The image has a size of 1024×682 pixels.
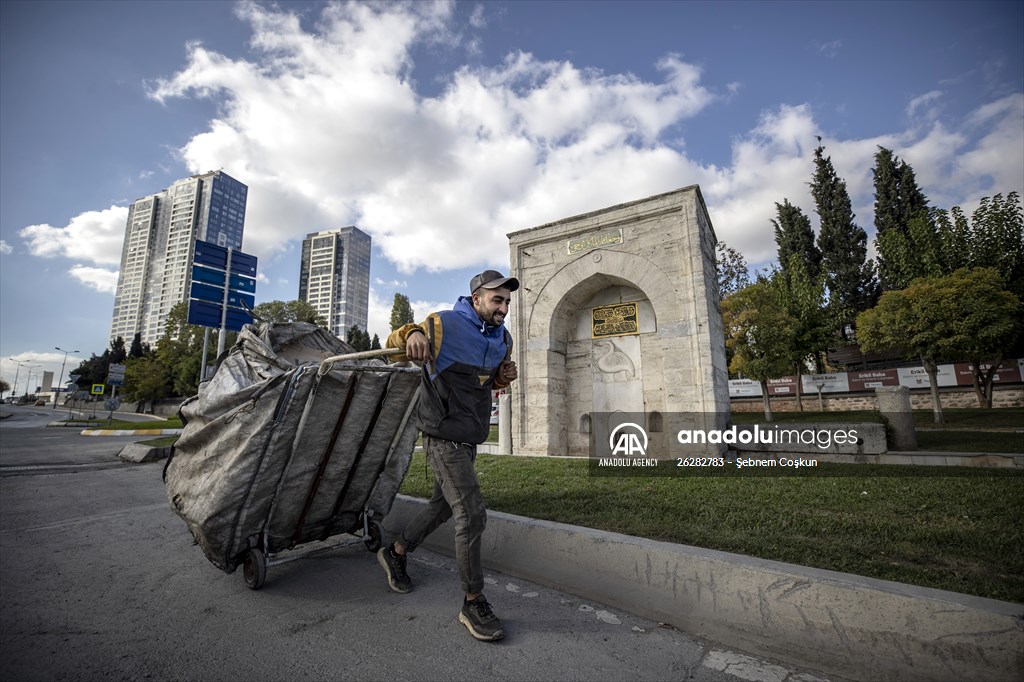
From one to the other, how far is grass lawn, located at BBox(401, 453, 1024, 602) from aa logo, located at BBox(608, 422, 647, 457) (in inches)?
145

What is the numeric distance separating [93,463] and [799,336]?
27.2 meters

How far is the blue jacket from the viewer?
2.71 m

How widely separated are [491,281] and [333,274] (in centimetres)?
9915

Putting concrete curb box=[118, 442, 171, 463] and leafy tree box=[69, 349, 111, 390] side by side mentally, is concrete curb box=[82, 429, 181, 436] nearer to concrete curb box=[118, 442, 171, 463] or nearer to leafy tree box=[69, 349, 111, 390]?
concrete curb box=[118, 442, 171, 463]

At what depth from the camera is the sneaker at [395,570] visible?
3.04 meters

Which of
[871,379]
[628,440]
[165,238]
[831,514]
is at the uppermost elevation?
[165,238]

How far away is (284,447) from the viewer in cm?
285

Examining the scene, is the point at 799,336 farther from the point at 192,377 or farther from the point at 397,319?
the point at 192,377

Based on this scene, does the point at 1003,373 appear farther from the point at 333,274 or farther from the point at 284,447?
the point at 333,274

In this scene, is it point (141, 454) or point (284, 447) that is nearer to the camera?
point (284, 447)

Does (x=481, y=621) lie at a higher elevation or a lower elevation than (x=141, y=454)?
lower

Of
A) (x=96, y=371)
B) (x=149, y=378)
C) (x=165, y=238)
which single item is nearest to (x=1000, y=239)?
(x=149, y=378)

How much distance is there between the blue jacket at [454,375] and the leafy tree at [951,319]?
779 inches

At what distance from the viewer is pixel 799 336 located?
2166 cm
